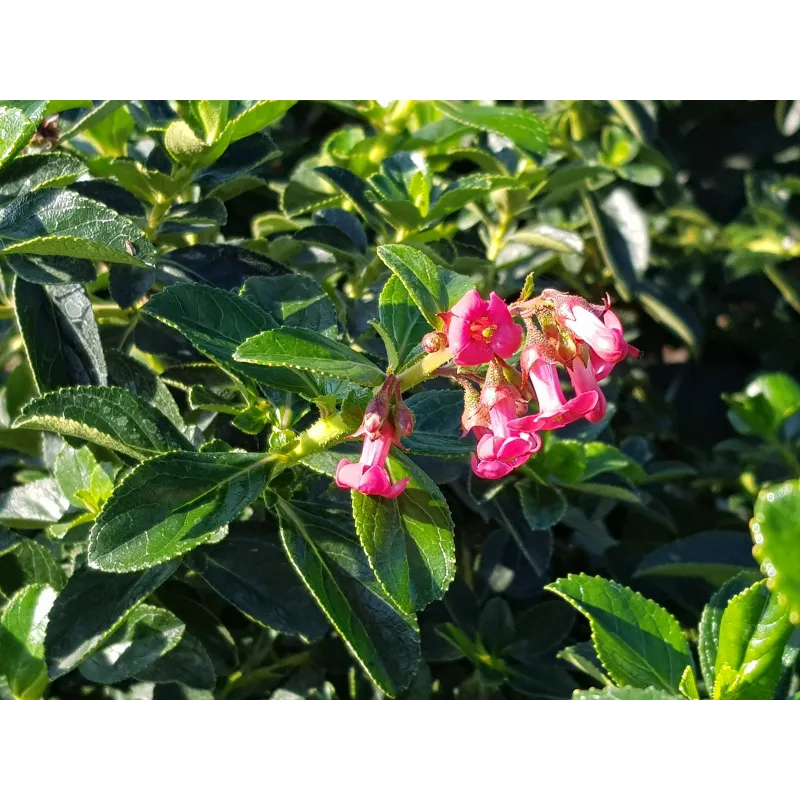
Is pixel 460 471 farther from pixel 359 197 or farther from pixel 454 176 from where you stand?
pixel 454 176

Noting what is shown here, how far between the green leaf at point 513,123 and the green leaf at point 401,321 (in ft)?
1.63

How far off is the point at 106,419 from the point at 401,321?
31cm

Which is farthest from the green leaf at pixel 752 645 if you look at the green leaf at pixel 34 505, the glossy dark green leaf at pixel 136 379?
the green leaf at pixel 34 505

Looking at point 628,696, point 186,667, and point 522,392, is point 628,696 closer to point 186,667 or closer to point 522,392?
point 522,392

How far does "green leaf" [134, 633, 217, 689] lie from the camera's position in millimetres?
1179

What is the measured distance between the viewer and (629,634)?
0.98m

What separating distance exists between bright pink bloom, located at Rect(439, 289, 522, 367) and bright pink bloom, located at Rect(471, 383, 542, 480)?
6cm

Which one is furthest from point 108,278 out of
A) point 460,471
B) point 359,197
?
point 460,471

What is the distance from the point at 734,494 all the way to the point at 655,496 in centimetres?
27

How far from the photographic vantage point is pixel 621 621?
3.23 feet

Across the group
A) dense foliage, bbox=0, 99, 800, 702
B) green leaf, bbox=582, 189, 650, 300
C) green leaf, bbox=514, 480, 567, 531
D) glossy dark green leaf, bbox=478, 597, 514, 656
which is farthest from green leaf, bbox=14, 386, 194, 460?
green leaf, bbox=582, 189, 650, 300

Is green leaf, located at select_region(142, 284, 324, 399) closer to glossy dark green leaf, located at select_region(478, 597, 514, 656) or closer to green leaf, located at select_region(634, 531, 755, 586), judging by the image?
glossy dark green leaf, located at select_region(478, 597, 514, 656)

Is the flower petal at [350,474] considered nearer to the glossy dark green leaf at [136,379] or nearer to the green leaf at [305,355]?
the green leaf at [305,355]

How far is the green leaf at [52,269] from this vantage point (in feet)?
3.43
